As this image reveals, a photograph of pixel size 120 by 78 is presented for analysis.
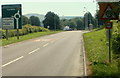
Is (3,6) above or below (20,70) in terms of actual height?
above

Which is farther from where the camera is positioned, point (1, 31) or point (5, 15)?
point (1, 31)

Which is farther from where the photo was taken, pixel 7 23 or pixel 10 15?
pixel 7 23

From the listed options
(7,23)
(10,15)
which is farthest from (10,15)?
(7,23)

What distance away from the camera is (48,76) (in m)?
11.6

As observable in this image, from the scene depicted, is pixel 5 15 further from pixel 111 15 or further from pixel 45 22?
pixel 45 22

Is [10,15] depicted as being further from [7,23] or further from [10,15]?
[7,23]

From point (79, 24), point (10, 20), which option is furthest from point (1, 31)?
point (79, 24)

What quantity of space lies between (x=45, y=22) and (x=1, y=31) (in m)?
83.5

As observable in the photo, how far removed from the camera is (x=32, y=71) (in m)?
12.9

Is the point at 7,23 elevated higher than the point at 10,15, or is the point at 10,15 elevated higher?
the point at 10,15

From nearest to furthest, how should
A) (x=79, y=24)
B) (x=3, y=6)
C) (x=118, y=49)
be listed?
(x=118, y=49) < (x=3, y=6) < (x=79, y=24)

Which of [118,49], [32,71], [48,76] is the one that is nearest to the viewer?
[48,76]

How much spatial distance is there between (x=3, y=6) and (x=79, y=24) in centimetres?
13497

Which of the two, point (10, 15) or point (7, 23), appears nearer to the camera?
point (10, 15)
